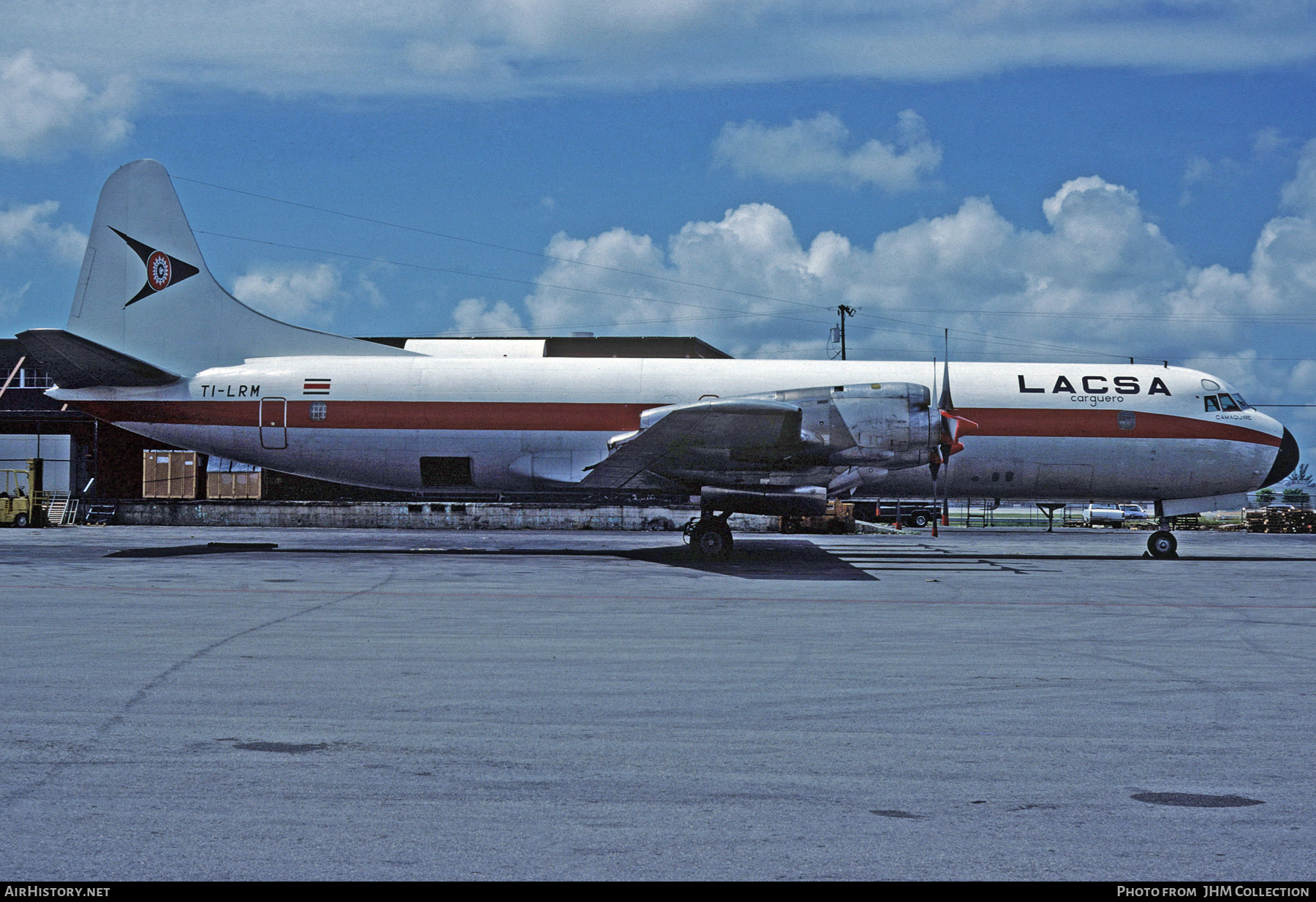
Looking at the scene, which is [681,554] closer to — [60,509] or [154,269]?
[154,269]

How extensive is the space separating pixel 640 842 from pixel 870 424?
18.6 m

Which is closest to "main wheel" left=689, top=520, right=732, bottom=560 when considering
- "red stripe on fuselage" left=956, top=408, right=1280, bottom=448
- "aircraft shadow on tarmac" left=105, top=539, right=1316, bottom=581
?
"aircraft shadow on tarmac" left=105, top=539, right=1316, bottom=581

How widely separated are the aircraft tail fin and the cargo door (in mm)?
2020

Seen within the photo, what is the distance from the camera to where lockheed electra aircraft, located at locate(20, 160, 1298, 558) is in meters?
25.4

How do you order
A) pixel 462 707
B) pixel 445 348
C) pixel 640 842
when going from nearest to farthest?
pixel 640 842, pixel 462 707, pixel 445 348

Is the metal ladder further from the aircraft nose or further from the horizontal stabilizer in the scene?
the aircraft nose

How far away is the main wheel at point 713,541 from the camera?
24.1 meters

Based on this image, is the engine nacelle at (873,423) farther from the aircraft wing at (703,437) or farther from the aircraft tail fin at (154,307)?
the aircraft tail fin at (154,307)

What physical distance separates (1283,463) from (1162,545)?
3.83 m

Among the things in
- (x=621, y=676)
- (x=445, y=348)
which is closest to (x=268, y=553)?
(x=621, y=676)

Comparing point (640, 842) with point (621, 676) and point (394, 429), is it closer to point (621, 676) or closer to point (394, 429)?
point (621, 676)

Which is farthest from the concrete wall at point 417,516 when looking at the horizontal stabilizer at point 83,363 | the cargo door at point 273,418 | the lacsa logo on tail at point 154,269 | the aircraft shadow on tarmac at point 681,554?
the horizontal stabilizer at point 83,363

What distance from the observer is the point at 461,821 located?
518cm
